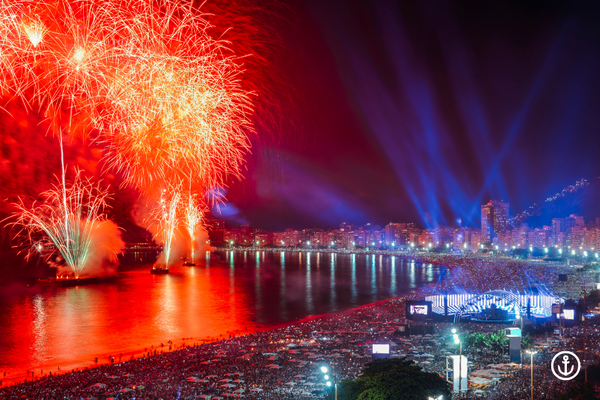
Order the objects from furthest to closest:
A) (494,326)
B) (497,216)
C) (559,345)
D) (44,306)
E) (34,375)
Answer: (497,216)
(44,306)
(494,326)
(34,375)
(559,345)

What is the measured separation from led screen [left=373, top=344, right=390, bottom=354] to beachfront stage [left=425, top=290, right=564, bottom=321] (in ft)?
29.8

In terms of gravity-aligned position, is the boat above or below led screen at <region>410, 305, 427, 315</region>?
below

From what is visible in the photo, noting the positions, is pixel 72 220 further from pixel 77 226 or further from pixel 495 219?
pixel 495 219

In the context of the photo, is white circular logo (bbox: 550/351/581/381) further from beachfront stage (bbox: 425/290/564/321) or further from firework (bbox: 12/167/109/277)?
firework (bbox: 12/167/109/277)

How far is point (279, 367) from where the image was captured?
14812mm

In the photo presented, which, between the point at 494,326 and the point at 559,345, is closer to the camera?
the point at 559,345

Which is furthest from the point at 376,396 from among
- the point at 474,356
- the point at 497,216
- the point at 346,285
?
the point at 497,216

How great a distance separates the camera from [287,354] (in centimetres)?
1673

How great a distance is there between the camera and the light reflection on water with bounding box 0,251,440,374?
22797 mm

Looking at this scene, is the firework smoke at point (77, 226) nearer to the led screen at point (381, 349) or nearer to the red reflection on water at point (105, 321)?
the red reflection on water at point (105, 321)

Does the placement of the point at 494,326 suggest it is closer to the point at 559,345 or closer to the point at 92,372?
the point at 559,345

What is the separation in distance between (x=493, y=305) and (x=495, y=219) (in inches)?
7017

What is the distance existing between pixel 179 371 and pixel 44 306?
27594mm

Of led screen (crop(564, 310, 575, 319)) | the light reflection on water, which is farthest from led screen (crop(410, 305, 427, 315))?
the light reflection on water
